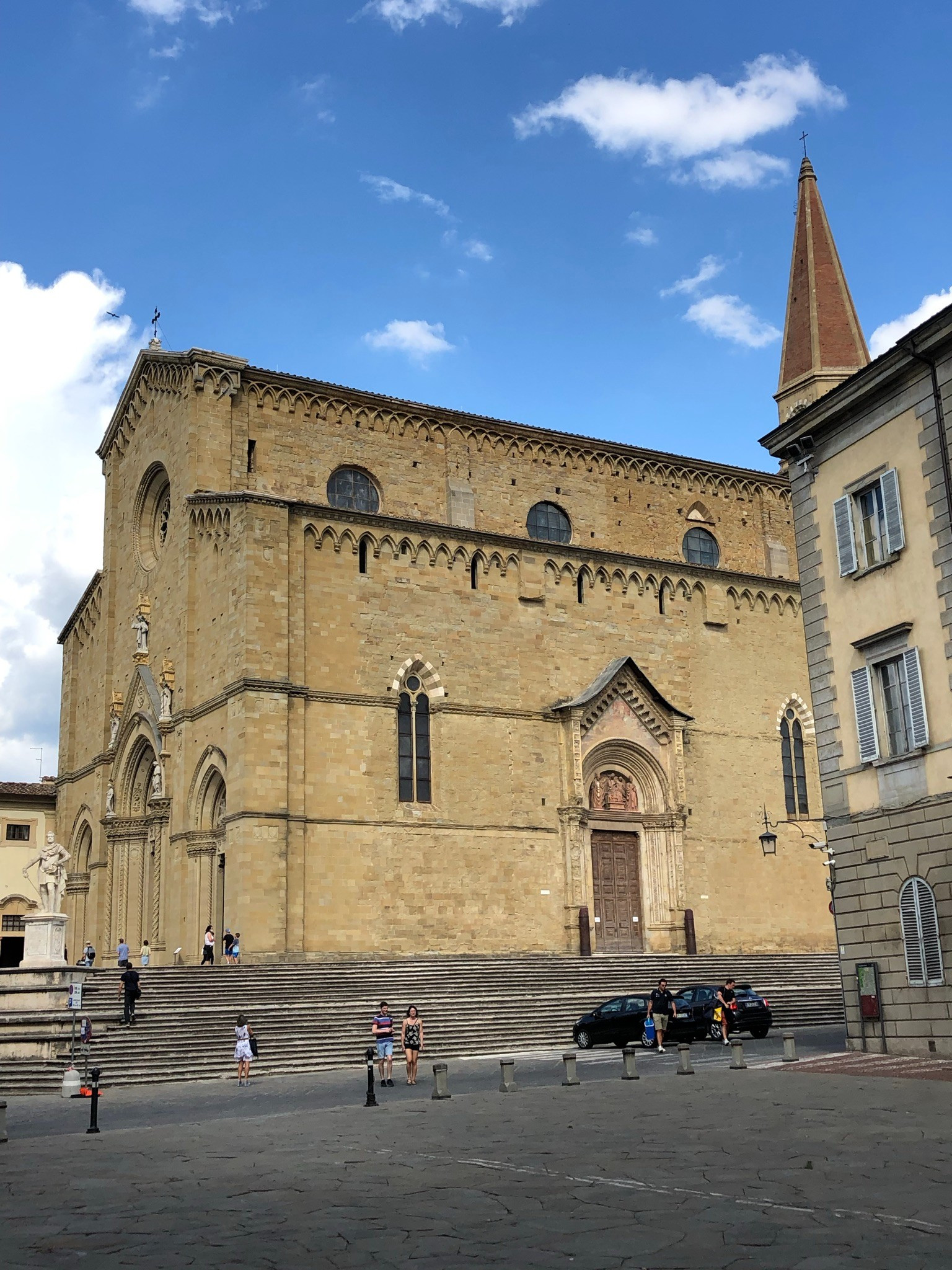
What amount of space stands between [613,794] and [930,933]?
18.7 meters

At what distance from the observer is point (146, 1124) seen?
1689cm

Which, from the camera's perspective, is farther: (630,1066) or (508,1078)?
(630,1066)

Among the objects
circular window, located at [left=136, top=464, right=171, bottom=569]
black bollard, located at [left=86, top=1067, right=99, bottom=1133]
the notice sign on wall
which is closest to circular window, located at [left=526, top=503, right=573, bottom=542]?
circular window, located at [left=136, top=464, right=171, bottom=569]

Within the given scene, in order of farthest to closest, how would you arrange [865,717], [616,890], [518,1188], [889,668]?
[616,890]
[865,717]
[889,668]
[518,1188]

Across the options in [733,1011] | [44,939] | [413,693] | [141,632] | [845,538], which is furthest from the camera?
[141,632]

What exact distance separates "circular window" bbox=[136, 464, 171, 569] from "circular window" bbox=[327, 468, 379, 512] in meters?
5.42

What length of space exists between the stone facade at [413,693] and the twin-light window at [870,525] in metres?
15.9

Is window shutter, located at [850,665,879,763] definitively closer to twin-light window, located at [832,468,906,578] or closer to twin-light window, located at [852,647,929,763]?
twin-light window, located at [852,647,929,763]

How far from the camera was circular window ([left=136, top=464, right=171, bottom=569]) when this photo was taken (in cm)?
4091

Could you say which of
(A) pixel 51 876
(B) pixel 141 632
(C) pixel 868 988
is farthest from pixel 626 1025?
(B) pixel 141 632

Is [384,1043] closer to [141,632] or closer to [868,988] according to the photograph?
[868,988]

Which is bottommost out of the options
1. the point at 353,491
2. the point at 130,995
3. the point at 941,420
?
the point at 130,995

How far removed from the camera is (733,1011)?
1032 inches

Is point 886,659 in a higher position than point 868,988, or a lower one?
higher
